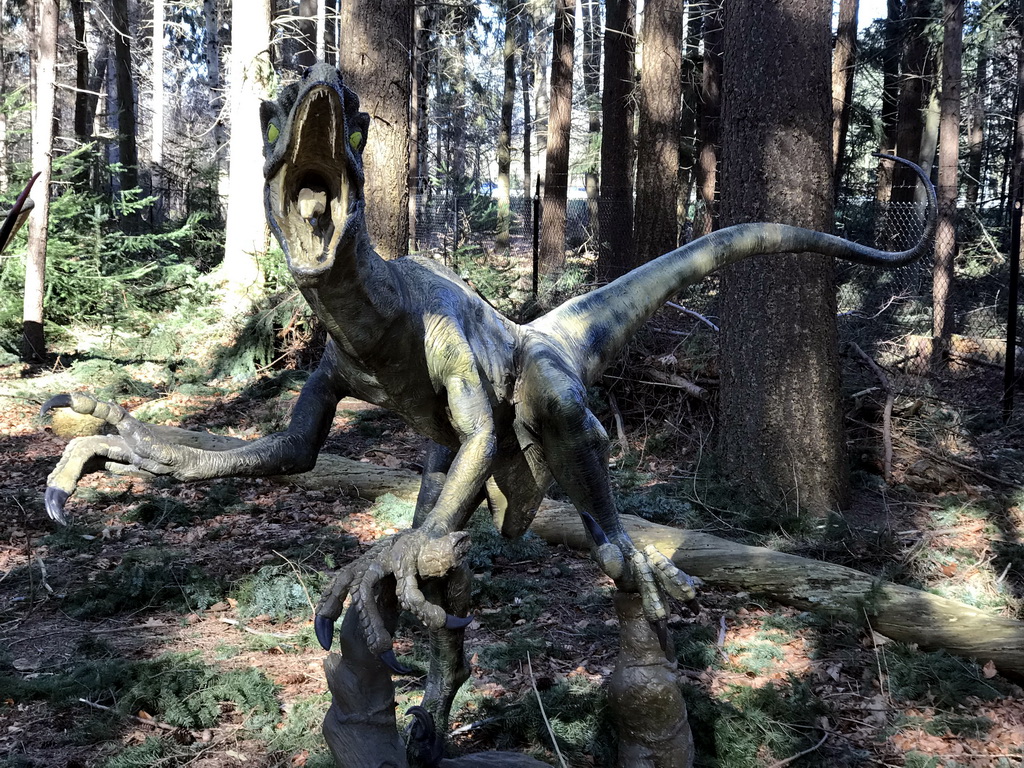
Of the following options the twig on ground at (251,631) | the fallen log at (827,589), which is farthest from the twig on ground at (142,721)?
the fallen log at (827,589)

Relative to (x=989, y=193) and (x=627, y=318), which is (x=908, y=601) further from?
(x=989, y=193)

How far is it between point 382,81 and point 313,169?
22.0 feet

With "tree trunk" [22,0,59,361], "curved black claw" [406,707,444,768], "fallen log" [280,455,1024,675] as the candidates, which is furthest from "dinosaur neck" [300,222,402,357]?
"tree trunk" [22,0,59,361]

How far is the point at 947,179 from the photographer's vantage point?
12.0 m

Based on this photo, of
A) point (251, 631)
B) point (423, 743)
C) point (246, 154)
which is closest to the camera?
point (423, 743)

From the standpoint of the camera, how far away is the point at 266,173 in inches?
84.4

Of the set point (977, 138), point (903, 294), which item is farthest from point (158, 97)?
point (977, 138)

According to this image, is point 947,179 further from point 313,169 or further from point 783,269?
point 313,169

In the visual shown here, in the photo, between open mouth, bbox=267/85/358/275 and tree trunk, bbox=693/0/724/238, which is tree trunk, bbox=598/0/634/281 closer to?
tree trunk, bbox=693/0/724/238

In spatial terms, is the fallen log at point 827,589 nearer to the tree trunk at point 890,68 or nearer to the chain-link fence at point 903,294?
the chain-link fence at point 903,294

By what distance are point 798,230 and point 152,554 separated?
4703 millimetres

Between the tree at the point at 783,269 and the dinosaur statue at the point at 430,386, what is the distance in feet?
9.68

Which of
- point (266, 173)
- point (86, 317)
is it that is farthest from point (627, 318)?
point (86, 317)

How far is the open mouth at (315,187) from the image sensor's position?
6.82 ft
